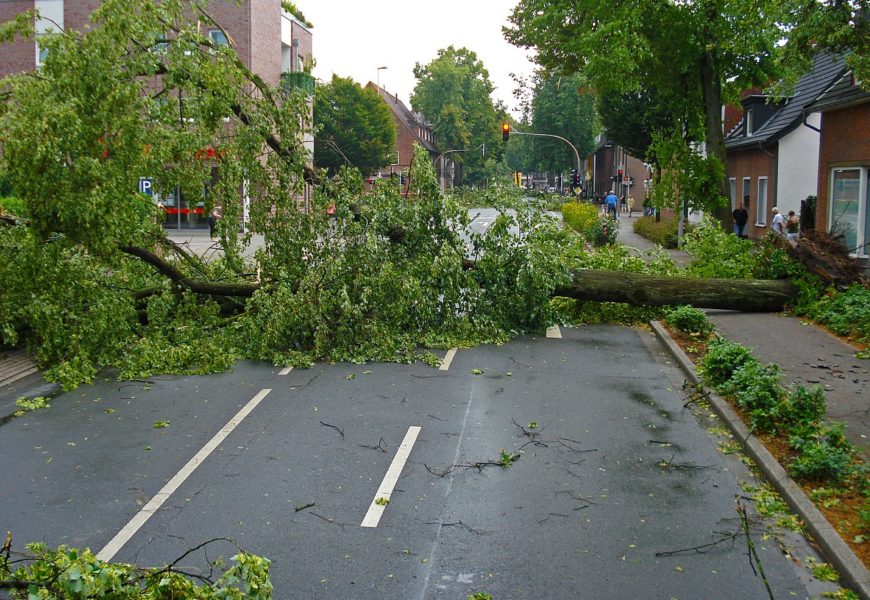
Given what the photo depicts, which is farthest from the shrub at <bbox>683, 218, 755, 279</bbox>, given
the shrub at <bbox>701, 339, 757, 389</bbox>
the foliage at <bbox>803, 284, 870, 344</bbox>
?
the shrub at <bbox>701, 339, 757, 389</bbox>

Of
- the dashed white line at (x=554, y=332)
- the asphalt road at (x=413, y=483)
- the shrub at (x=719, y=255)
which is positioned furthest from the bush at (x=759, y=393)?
the shrub at (x=719, y=255)

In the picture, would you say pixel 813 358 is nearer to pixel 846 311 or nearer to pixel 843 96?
pixel 846 311

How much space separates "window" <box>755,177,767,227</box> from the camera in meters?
34.0

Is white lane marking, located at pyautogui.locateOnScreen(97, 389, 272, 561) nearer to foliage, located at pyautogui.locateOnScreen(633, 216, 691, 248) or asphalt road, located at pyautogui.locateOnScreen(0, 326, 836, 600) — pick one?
asphalt road, located at pyautogui.locateOnScreen(0, 326, 836, 600)

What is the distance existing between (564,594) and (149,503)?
132 inches

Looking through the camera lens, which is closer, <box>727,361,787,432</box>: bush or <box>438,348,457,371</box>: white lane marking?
<box>727,361,787,432</box>: bush

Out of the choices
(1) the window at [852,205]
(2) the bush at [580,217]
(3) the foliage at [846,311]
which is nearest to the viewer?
(3) the foliage at [846,311]

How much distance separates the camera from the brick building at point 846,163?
20.9m

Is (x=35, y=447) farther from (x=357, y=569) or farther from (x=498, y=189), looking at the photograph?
(x=498, y=189)

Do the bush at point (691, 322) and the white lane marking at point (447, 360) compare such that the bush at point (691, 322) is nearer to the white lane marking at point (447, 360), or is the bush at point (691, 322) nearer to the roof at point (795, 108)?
the white lane marking at point (447, 360)

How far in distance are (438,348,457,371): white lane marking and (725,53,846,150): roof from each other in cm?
1558

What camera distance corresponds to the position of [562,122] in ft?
291

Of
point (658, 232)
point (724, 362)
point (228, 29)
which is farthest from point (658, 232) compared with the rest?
point (724, 362)

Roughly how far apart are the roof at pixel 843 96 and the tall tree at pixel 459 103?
261ft
